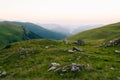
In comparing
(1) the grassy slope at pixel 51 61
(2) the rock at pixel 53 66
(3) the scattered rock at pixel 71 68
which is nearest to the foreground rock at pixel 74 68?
(3) the scattered rock at pixel 71 68

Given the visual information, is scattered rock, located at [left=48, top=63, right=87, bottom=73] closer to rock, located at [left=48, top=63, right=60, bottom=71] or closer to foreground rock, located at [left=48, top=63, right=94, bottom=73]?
foreground rock, located at [left=48, top=63, right=94, bottom=73]

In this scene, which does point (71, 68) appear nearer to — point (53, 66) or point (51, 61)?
point (53, 66)

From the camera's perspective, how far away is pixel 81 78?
115 feet

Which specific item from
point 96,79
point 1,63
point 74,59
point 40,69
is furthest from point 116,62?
point 1,63

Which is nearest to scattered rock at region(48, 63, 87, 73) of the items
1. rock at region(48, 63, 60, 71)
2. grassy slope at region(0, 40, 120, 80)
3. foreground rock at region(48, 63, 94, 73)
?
foreground rock at region(48, 63, 94, 73)

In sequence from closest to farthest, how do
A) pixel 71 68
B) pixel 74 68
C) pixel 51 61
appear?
pixel 74 68, pixel 71 68, pixel 51 61

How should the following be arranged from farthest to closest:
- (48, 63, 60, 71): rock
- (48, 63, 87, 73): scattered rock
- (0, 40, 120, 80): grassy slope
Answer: (48, 63, 60, 71): rock
(48, 63, 87, 73): scattered rock
(0, 40, 120, 80): grassy slope

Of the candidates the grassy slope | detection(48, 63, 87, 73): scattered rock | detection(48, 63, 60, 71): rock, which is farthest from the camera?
detection(48, 63, 60, 71): rock

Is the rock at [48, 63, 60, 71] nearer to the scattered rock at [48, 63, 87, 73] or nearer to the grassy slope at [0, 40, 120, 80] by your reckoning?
the grassy slope at [0, 40, 120, 80]

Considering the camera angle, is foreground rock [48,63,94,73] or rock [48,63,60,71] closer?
foreground rock [48,63,94,73]

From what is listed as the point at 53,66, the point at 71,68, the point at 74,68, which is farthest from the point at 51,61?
the point at 74,68

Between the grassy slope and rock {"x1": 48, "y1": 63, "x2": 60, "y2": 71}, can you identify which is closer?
the grassy slope

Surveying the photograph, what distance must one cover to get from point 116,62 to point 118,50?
11.4 meters

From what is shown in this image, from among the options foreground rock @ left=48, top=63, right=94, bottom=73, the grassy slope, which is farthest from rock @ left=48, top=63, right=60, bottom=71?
foreground rock @ left=48, top=63, right=94, bottom=73
